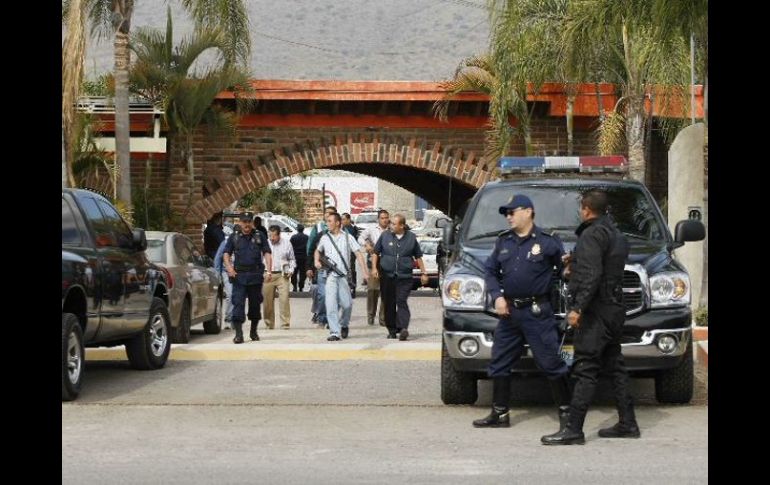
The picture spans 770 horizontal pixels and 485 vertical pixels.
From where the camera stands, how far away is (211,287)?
2002 cm

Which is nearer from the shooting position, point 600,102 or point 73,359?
point 73,359

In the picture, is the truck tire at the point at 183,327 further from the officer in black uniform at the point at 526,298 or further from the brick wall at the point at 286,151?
the brick wall at the point at 286,151

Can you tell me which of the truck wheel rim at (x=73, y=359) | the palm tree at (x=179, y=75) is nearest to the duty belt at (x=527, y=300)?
the truck wheel rim at (x=73, y=359)

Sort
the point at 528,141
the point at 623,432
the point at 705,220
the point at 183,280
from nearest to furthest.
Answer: the point at 623,432 < the point at 183,280 < the point at 705,220 < the point at 528,141

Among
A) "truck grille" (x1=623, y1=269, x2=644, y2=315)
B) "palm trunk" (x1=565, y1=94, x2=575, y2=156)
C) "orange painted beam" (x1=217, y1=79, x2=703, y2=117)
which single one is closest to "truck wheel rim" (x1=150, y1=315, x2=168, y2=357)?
"truck grille" (x1=623, y1=269, x2=644, y2=315)

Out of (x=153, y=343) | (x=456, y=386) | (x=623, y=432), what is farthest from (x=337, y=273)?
(x=623, y=432)

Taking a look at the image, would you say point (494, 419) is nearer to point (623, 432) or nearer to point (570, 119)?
point (623, 432)

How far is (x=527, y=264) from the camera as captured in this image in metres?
10.2

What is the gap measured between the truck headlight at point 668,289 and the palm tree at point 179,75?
781 inches

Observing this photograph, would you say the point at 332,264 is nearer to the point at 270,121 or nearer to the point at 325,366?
the point at 325,366

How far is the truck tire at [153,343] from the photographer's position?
Answer: 14500 millimetres

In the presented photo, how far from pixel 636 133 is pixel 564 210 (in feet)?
52.8

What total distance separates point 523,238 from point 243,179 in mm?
23396

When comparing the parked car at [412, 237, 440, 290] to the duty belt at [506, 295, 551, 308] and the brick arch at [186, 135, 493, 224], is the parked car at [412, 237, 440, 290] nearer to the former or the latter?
the brick arch at [186, 135, 493, 224]
